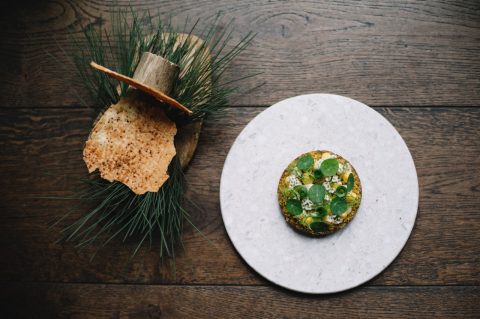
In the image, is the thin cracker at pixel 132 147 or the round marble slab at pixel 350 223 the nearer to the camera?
the thin cracker at pixel 132 147

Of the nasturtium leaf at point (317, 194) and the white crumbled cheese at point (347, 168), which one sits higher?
the white crumbled cheese at point (347, 168)

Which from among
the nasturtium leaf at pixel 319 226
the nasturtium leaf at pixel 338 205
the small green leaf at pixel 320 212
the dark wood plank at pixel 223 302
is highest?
the nasturtium leaf at pixel 338 205

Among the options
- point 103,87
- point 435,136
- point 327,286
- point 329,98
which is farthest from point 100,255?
point 435,136

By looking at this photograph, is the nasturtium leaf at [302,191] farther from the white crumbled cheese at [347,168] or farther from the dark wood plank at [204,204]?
the dark wood plank at [204,204]

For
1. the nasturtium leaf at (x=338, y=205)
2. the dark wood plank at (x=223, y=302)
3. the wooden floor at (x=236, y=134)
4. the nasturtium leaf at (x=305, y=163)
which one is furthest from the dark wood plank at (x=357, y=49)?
the dark wood plank at (x=223, y=302)

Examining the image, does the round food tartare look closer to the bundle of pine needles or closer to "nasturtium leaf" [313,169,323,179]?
"nasturtium leaf" [313,169,323,179]

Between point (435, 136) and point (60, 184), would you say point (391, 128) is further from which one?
point (60, 184)

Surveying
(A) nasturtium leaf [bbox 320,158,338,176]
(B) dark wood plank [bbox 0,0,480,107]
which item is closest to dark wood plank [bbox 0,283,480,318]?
(A) nasturtium leaf [bbox 320,158,338,176]

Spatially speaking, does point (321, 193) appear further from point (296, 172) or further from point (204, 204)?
point (204, 204)
